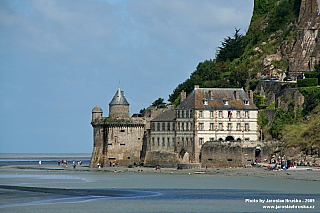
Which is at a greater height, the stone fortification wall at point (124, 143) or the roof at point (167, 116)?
the roof at point (167, 116)

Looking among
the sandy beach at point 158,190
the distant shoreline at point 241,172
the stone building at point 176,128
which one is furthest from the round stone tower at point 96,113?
the sandy beach at point 158,190

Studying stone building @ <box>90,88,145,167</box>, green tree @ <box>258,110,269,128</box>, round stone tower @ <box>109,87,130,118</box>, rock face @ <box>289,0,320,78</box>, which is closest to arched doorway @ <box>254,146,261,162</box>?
green tree @ <box>258,110,269,128</box>

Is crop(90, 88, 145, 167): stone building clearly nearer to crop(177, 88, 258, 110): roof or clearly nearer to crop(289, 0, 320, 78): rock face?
crop(177, 88, 258, 110): roof

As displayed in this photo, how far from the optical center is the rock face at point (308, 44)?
112062mm

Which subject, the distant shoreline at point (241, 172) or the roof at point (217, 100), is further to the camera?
the roof at point (217, 100)

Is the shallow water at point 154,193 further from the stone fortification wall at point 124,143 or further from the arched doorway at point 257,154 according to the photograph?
the stone fortification wall at point 124,143

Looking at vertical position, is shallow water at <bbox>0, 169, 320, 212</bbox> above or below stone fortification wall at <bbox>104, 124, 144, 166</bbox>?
below

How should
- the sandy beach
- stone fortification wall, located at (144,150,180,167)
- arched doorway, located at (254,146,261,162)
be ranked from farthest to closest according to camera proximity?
stone fortification wall, located at (144,150,180,167), arched doorway, located at (254,146,261,162), the sandy beach

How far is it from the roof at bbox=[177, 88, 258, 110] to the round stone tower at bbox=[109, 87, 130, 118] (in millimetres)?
8233

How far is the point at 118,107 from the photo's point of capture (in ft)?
336

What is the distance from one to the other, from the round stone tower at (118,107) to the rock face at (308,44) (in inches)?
995

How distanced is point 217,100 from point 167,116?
6889 mm

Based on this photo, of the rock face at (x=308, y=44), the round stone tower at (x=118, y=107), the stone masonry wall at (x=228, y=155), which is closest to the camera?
the stone masonry wall at (x=228, y=155)

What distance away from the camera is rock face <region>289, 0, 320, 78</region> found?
368 ft
